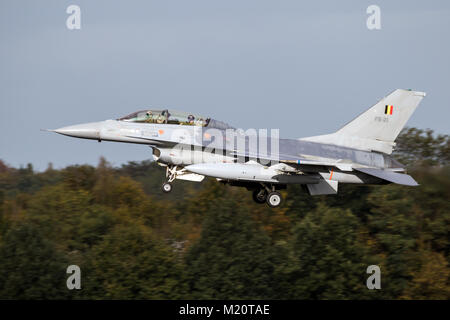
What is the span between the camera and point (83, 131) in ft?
69.2

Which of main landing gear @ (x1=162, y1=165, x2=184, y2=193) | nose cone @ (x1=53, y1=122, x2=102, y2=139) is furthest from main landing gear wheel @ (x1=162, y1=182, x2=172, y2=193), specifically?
nose cone @ (x1=53, y1=122, x2=102, y2=139)

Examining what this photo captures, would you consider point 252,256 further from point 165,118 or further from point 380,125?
point 165,118

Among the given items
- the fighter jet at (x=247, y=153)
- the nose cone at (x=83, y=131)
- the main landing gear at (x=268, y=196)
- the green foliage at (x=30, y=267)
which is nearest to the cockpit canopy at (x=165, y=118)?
the fighter jet at (x=247, y=153)

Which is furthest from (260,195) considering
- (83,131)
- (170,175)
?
(83,131)

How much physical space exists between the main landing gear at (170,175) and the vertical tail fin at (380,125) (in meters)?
A: 4.40

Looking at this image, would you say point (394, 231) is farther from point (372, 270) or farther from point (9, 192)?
point (9, 192)

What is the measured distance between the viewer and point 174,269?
123 feet

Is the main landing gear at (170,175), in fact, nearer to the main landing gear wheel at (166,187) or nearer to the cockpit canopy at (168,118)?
the main landing gear wheel at (166,187)

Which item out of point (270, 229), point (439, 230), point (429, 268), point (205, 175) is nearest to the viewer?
point (205, 175)

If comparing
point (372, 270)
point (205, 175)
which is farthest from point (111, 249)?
point (205, 175)

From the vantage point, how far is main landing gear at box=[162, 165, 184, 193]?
21.1 m

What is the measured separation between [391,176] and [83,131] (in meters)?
9.49

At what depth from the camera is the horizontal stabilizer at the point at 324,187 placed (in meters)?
22.1
